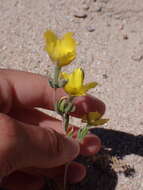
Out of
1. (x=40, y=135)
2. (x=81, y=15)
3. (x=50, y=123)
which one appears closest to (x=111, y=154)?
(x=50, y=123)

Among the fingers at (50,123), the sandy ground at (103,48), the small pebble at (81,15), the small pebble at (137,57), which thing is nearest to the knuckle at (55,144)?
the fingers at (50,123)

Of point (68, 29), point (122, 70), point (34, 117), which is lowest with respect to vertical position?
point (34, 117)

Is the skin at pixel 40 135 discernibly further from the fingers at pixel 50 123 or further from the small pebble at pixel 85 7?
the small pebble at pixel 85 7

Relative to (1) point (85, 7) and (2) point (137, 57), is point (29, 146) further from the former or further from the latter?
(1) point (85, 7)

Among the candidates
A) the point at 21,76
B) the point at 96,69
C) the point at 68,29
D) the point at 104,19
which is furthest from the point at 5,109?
the point at 104,19

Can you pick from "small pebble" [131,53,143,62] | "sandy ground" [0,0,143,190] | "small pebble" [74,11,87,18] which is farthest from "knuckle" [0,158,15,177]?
"small pebble" [74,11,87,18]

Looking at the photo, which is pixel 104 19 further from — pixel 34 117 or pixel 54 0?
pixel 34 117
